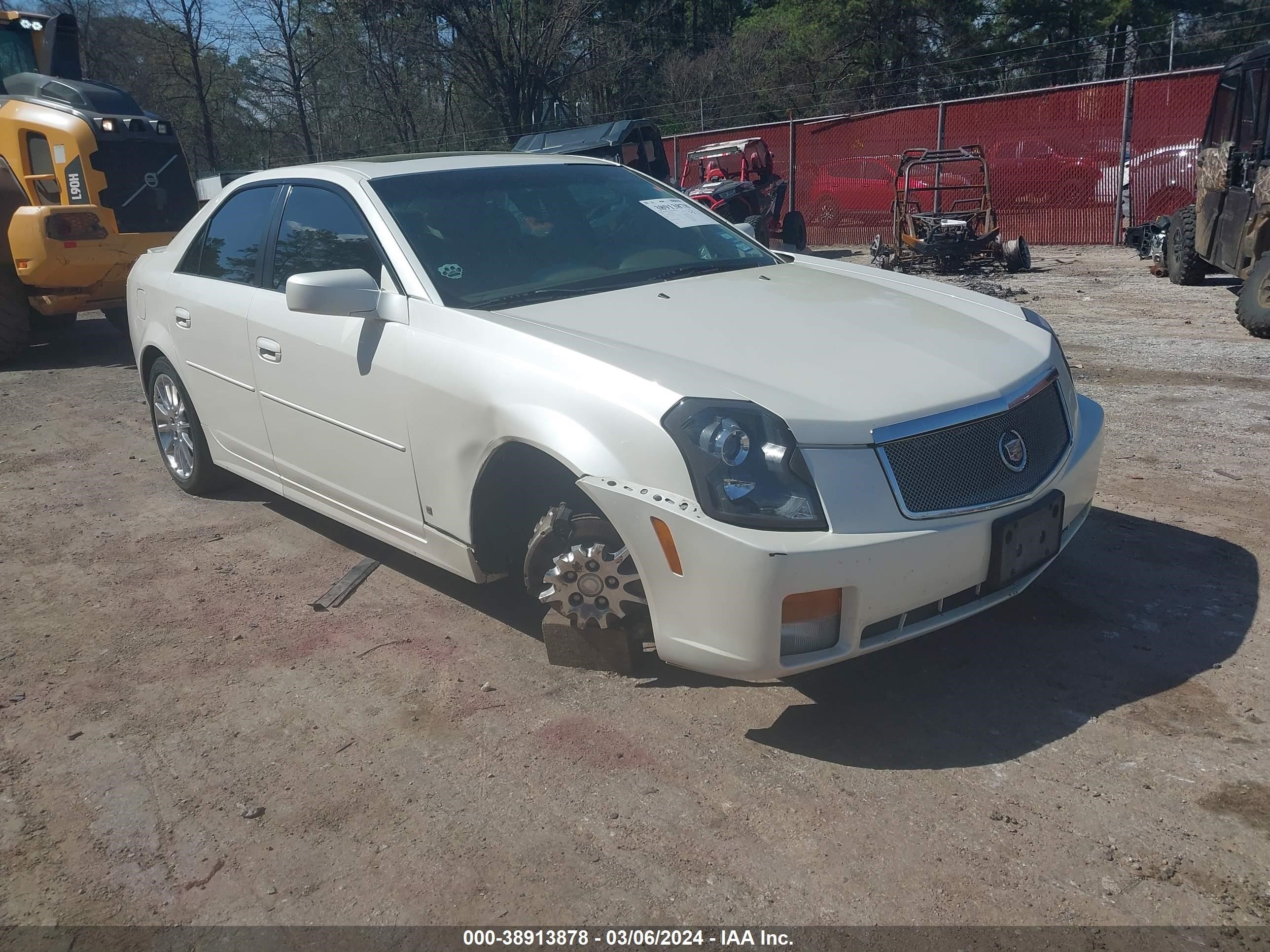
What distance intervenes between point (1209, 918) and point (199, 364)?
446 cm

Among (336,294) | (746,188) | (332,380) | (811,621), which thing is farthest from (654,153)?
(811,621)

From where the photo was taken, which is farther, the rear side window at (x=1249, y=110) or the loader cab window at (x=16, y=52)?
the loader cab window at (x=16, y=52)

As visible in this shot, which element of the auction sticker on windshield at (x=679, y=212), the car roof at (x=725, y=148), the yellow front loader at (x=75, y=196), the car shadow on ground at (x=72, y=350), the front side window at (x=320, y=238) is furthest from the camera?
the car roof at (x=725, y=148)

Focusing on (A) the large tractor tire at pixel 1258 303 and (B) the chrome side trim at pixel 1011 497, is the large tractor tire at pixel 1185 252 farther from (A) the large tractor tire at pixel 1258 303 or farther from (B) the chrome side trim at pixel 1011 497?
(B) the chrome side trim at pixel 1011 497

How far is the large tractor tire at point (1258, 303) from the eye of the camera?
315 inches

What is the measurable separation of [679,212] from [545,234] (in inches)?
31.6

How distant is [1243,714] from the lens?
Answer: 2980mm

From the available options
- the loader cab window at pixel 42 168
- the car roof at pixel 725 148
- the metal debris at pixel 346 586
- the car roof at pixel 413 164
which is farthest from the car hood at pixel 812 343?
the car roof at pixel 725 148

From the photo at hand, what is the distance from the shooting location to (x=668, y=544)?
282 cm

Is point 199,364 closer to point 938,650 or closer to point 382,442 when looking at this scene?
point 382,442

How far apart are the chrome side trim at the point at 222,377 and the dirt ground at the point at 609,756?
77cm

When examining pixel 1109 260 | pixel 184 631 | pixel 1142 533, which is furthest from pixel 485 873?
pixel 1109 260

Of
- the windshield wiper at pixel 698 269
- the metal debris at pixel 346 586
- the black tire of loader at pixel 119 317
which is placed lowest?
the metal debris at pixel 346 586

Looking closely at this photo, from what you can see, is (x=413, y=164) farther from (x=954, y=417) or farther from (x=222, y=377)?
(x=954, y=417)
